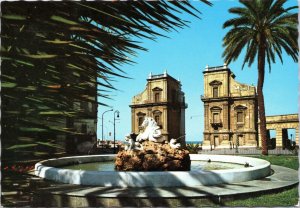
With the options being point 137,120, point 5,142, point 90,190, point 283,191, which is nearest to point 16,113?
point 5,142

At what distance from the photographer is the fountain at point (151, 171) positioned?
21.4 feet

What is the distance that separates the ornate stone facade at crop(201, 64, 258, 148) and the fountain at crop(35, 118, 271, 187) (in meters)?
29.9

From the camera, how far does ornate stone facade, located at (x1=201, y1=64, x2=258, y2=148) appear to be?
136 feet

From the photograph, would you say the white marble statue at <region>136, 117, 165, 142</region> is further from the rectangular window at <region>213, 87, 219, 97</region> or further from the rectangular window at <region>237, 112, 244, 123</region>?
the rectangular window at <region>213, 87, 219, 97</region>

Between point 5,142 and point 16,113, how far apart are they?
0.72 ft

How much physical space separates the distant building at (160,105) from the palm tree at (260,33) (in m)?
29.1

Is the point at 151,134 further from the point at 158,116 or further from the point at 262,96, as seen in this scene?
the point at 158,116

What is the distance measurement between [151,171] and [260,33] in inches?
519

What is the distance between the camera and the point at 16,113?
91.6 inches

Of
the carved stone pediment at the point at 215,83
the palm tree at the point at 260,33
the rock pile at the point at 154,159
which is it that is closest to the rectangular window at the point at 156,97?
the carved stone pediment at the point at 215,83

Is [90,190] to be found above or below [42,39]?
below

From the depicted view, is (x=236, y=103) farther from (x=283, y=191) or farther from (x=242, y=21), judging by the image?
(x=283, y=191)

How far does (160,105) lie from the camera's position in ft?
160

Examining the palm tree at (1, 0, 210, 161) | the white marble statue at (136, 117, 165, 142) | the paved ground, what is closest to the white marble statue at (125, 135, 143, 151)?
the white marble statue at (136, 117, 165, 142)
